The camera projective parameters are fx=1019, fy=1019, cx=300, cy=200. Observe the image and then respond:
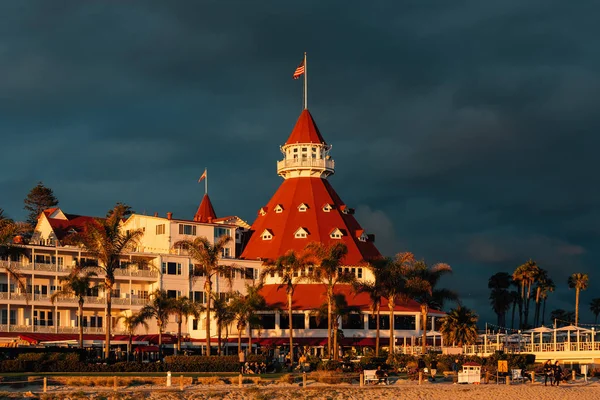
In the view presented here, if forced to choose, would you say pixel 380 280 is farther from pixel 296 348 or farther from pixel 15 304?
pixel 15 304

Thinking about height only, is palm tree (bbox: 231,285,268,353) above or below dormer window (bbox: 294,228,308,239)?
below

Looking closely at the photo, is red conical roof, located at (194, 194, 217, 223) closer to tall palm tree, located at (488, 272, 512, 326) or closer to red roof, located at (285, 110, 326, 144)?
red roof, located at (285, 110, 326, 144)

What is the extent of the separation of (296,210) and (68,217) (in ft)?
80.0

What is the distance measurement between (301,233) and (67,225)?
2428 cm

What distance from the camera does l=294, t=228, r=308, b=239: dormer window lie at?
351ft

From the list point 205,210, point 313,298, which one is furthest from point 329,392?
point 205,210

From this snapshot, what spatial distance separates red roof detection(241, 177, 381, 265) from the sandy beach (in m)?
48.1

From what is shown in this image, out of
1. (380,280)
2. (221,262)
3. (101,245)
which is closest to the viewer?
(101,245)

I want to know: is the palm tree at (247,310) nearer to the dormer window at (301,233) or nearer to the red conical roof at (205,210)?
the dormer window at (301,233)

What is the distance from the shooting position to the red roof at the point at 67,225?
338 feet

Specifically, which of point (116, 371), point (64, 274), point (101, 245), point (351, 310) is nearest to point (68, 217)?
point (64, 274)

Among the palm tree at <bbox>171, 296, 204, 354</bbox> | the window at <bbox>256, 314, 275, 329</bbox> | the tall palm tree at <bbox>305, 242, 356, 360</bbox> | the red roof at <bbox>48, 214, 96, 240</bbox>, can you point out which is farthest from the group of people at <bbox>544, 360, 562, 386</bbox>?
the red roof at <bbox>48, 214, 96, 240</bbox>

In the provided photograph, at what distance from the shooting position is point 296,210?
365ft

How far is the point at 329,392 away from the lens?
55.3 meters
